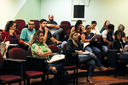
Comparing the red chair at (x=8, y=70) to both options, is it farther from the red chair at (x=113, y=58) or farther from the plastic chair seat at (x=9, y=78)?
the red chair at (x=113, y=58)

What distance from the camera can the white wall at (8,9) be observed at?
5.51 m

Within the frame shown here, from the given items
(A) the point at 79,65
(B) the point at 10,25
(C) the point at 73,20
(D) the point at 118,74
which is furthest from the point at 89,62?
(C) the point at 73,20

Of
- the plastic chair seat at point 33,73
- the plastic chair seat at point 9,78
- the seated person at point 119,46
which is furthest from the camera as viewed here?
the seated person at point 119,46

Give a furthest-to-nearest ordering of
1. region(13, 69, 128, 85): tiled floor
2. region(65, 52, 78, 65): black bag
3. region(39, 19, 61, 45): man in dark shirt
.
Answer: region(39, 19, 61, 45): man in dark shirt → region(13, 69, 128, 85): tiled floor → region(65, 52, 78, 65): black bag

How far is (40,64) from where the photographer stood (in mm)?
3160

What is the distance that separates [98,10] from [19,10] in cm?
321

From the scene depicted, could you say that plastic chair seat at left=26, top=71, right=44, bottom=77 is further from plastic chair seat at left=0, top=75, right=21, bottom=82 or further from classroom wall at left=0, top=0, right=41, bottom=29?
classroom wall at left=0, top=0, right=41, bottom=29

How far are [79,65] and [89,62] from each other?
241mm

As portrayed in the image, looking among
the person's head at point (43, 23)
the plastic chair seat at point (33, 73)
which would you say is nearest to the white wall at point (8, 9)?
the person's head at point (43, 23)

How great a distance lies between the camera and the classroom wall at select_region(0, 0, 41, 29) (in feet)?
18.3

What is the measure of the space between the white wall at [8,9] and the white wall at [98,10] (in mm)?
1761

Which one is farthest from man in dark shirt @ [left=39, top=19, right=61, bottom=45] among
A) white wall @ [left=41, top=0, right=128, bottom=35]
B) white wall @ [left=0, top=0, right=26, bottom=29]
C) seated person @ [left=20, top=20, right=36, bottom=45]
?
white wall @ [left=41, top=0, right=128, bottom=35]

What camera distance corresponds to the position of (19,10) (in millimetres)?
6527

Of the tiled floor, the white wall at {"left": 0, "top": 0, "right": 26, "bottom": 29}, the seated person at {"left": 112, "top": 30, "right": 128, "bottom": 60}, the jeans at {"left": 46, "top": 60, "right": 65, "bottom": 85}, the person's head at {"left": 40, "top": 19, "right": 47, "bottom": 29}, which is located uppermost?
the white wall at {"left": 0, "top": 0, "right": 26, "bottom": 29}
